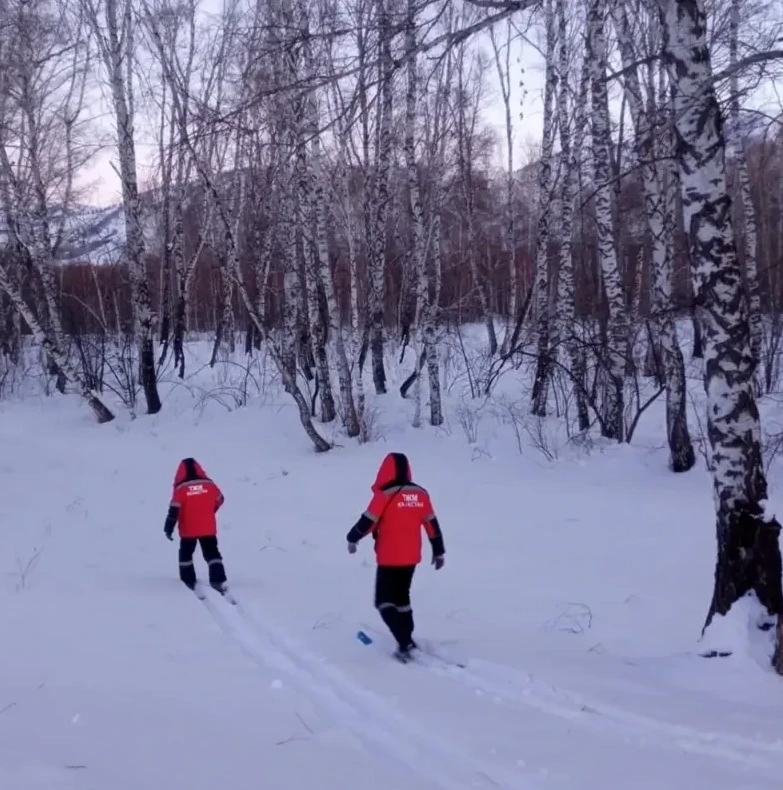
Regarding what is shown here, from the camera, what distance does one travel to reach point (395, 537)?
6.48 m

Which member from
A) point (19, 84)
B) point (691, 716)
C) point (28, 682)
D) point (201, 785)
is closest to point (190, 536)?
point (28, 682)

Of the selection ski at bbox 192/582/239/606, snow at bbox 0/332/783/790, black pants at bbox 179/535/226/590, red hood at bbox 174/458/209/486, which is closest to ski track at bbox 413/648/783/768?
snow at bbox 0/332/783/790

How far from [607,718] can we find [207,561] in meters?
4.82

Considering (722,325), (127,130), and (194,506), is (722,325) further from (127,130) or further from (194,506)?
(127,130)

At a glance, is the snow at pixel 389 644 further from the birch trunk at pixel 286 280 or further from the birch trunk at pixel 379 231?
the birch trunk at pixel 379 231

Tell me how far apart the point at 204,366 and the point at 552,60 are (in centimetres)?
1205

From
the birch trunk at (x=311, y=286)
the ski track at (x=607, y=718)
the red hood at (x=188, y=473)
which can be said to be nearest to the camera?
the ski track at (x=607, y=718)

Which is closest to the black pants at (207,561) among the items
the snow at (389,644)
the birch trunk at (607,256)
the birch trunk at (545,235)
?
the snow at (389,644)

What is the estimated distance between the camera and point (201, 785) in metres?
4.11

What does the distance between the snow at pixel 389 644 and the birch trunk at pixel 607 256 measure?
2.62 ft

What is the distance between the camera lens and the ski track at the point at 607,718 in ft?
15.0

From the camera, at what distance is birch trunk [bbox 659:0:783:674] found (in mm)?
5723

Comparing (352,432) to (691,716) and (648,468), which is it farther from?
(691,716)

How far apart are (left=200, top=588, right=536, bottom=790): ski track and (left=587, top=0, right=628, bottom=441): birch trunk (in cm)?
→ 715
